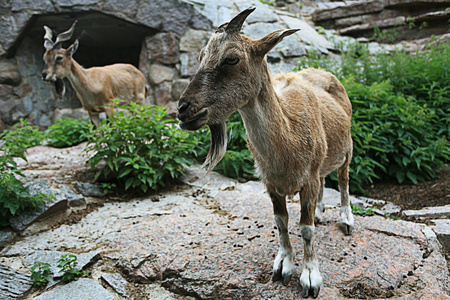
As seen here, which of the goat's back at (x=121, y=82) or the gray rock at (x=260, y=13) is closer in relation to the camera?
the goat's back at (x=121, y=82)

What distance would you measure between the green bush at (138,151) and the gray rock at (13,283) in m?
1.96

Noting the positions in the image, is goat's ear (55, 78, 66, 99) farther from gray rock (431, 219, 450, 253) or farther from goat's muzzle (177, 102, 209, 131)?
gray rock (431, 219, 450, 253)

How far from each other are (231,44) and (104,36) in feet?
32.3

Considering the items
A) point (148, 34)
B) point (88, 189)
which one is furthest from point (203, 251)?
point (148, 34)

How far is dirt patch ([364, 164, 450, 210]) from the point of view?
195 inches

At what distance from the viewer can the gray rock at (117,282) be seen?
121 inches

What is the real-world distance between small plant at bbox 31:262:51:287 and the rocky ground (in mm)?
61

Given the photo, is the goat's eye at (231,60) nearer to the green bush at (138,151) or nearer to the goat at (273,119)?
the goat at (273,119)

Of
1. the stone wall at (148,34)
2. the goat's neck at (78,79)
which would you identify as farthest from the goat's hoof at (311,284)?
the stone wall at (148,34)

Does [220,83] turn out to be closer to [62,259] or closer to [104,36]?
[62,259]

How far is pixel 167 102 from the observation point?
9539 mm

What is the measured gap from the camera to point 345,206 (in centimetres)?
380

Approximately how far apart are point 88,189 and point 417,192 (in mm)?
5185

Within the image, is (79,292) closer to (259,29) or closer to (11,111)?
(11,111)
